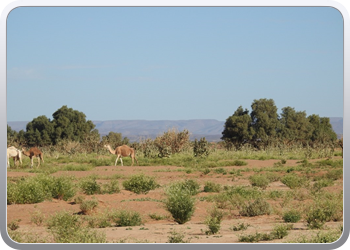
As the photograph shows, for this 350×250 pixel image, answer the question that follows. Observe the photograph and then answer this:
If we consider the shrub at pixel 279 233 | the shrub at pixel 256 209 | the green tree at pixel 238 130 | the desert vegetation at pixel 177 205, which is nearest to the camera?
the shrub at pixel 279 233

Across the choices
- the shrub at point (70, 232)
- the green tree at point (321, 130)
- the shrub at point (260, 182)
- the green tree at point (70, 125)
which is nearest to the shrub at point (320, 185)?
the shrub at point (260, 182)

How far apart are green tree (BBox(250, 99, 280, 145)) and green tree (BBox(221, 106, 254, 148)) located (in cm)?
54

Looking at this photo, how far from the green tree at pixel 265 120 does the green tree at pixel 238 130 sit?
541 mm

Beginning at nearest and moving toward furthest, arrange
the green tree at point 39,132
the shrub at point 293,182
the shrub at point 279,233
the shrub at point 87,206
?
the shrub at point 279,233, the shrub at point 87,206, the shrub at point 293,182, the green tree at point 39,132

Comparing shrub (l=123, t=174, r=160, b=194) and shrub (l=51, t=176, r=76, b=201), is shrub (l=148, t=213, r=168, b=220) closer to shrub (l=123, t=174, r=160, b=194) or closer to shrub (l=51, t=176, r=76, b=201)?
shrub (l=51, t=176, r=76, b=201)

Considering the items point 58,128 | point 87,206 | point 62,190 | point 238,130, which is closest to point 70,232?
point 87,206

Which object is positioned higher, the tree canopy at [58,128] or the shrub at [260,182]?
the tree canopy at [58,128]

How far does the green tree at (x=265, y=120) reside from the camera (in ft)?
138

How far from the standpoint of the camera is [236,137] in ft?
141

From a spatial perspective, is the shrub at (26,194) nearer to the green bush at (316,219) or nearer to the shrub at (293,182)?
the green bush at (316,219)

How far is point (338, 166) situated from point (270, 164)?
359 centimetres

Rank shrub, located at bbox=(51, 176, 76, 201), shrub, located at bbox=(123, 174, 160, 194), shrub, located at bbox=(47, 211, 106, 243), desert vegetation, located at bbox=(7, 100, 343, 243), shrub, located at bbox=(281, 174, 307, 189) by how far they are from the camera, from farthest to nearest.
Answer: shrub, located at bbox=(281, 174, 307, 189)
shrub, located at bbox=(123, 174, 160, 194)
shrub, located at bbox=(51, 176, 76, 201)
desert vegetation, located at bbox=(7, 100, 343, 243)
shrub, located at bbox=(47, 211, 106, 243)

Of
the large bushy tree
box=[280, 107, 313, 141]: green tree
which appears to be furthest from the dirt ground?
the large bushy tree

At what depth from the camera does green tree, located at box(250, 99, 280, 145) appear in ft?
138
